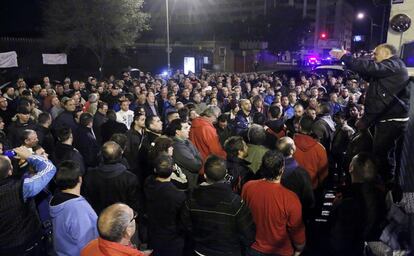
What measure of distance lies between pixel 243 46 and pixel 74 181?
121ft

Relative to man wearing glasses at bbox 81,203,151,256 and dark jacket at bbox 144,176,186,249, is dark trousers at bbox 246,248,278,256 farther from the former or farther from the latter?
man wearing glasses at bbox 81,203,151,256

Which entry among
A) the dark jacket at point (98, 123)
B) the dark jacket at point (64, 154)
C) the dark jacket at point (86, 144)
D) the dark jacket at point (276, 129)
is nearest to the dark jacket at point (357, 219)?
the dark jacket at point (276, 129)

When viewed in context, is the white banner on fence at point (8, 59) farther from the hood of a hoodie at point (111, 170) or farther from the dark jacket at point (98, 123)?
the hood of a hoodie at point (111, 170)

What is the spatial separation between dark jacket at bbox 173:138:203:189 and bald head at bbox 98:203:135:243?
253 centimetres

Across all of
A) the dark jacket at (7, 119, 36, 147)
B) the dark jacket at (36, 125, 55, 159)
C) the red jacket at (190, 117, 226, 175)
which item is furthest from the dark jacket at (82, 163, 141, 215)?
the dark jacket at (7, 119, 36, 147)

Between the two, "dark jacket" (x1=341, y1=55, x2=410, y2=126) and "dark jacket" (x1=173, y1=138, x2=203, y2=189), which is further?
"dark jacket" (x1=173, y1=138, x2=203, y2=189)

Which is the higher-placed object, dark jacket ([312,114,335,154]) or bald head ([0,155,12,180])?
bald head ([0,155,12,180])

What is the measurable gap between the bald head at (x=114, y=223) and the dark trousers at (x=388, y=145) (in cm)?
328

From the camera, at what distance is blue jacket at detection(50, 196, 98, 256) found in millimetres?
3566

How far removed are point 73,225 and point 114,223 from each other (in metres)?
0.93

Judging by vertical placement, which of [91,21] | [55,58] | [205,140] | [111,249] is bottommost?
[205,140]

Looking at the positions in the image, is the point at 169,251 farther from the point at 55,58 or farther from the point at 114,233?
the point at 55,58

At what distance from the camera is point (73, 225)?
11.7 feet

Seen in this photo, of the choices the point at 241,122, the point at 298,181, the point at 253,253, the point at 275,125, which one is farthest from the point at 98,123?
the point at 253,253
